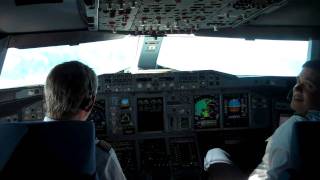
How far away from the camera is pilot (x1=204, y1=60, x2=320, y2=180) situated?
A: 67.1 inches

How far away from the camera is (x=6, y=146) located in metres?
1.55

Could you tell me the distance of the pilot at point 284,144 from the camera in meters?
1.71

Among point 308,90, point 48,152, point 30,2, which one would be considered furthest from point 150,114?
point 48,152

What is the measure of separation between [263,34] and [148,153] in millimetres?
1747

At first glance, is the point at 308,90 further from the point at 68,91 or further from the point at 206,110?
the point at 206,110

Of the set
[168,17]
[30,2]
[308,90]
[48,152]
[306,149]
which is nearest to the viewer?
[48,152]

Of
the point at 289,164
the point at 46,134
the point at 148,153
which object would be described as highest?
the point at 46,134

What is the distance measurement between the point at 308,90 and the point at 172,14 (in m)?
1.56

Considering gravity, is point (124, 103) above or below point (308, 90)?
below

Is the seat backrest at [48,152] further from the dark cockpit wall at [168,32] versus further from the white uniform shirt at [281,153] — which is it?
the dark cockpit wall at [168,32]

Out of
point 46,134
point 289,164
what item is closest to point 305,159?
point 289,164

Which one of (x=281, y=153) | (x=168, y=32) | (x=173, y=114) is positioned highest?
(x=168, y=32)

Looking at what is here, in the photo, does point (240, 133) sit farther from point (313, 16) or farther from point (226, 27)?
point (313, 16)

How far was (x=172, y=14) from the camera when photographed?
322 centimetres
